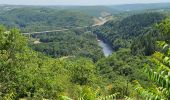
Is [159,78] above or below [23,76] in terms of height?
above

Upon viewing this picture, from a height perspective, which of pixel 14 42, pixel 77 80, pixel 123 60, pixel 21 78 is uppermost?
pixel 14 42

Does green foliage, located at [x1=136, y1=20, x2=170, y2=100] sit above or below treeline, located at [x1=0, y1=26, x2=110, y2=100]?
above

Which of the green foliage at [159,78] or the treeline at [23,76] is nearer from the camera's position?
the green foliage at [159,78]

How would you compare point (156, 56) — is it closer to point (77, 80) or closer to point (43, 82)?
point (43, 82)

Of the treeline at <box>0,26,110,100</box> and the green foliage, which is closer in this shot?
the green foliage

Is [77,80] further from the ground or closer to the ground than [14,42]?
closer to the ground

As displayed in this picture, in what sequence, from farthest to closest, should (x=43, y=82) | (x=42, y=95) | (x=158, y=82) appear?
(x=43, y=82)
(x=42, y=95)
(x=158, y=82)

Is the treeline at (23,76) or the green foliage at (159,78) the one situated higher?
the green foliage at (159,78)

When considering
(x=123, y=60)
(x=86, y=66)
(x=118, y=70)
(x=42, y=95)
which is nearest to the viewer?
(x=42, y=95)

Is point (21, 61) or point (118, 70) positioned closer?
point (21, 61)

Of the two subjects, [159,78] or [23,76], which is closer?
[159,78]

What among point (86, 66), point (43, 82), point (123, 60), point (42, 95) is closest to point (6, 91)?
point (42, 95)
